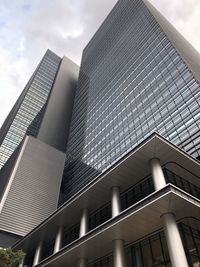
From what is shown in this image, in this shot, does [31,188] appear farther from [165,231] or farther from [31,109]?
[31,109]

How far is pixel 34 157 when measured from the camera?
60938 millimetres

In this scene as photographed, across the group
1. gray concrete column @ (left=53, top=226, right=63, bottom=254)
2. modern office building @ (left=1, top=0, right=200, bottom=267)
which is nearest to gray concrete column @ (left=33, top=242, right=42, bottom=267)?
modern office building @ (left=1, top=0, right=200, bottom=267)

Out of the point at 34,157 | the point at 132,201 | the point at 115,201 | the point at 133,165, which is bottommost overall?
the point at 115,201

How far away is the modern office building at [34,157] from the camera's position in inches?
1853

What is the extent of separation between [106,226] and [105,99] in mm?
60259

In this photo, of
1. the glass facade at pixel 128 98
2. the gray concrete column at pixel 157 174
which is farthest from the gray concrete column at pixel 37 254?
the glass facade at pixel 128 98

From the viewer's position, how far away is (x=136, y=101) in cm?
6206

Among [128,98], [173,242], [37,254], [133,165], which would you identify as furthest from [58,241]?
[128,98]

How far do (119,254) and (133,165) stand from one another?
26.4 feet

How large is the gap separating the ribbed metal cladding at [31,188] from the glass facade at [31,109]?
2696cm

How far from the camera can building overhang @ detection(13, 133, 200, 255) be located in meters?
A: 24.6

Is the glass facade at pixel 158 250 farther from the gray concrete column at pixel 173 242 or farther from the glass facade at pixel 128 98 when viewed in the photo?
the glass facade at pixel 128 98

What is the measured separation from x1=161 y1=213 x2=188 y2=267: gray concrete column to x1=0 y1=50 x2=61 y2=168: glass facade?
73.1 m

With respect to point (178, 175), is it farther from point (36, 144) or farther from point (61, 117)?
point (61, 117)
